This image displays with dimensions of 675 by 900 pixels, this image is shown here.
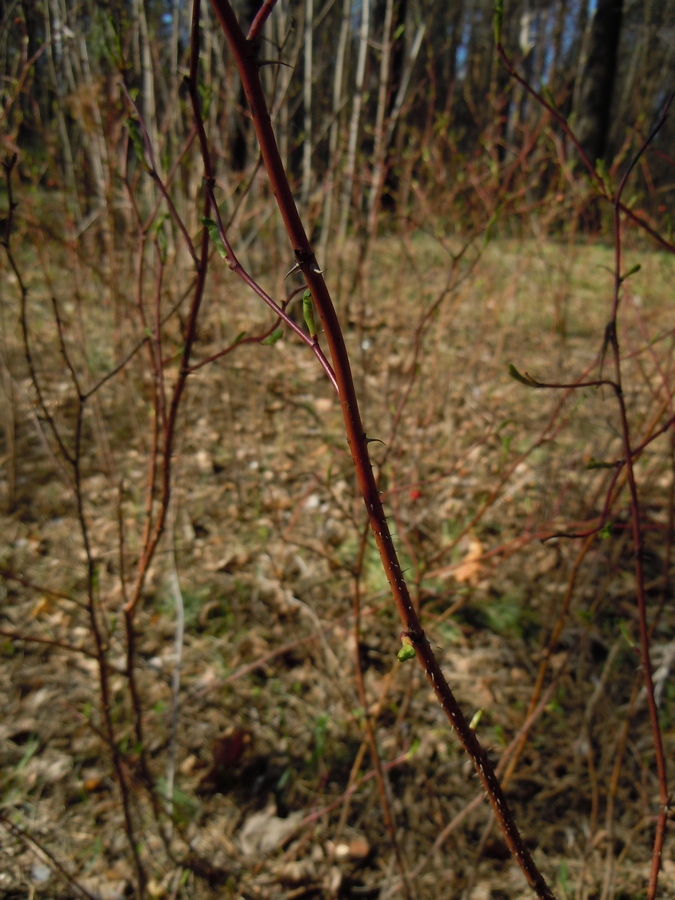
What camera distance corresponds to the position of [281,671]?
2.07 metres

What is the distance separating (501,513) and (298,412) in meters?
1.33

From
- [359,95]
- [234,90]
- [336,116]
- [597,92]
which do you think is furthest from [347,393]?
[597,92]

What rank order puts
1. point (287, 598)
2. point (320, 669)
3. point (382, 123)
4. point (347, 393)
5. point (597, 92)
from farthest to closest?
point (597, 92) < point (382, 123) < point (287, 598) < point (320, 669) < point (347, 393)

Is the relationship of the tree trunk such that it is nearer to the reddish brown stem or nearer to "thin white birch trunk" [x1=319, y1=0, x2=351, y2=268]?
"thin white birch trunk" [x1=319, y1=0, x2=351, y2=268]

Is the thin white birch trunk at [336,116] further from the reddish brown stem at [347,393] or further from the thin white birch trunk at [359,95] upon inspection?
the reddish brown stem at [347,393]

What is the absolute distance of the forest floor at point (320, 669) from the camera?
1539 millimetres

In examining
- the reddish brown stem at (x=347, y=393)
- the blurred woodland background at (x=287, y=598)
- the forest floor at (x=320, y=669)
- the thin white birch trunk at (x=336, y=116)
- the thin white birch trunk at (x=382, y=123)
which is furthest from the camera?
the thin white birch trunk at (x=336, y=116)

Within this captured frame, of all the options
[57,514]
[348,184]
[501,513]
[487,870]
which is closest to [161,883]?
[487,870]

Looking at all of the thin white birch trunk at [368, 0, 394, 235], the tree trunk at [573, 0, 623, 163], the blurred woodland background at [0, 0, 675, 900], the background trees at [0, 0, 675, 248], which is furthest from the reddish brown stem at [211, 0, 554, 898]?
the tree trunk at [573, 0, 623, 163]

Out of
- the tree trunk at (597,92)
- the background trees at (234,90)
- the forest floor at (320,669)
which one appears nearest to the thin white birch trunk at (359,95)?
the background trees at (234,90)

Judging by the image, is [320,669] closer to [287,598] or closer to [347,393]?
[287,598]

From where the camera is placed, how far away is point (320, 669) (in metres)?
2.04

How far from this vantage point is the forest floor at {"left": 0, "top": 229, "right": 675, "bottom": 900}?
5.05 ft

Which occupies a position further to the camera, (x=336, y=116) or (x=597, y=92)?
(x=597, y=92)
